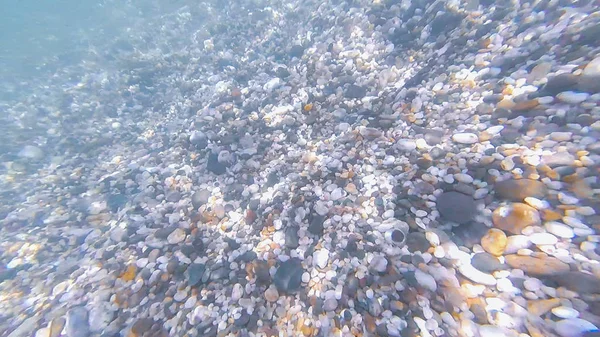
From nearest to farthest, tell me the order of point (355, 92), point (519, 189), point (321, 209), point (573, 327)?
1. point (573, 327)
2. point (519, 189)
3. point (321, 209)
4. point (355, 92)

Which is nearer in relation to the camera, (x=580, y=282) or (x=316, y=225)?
(x=580, y=282)

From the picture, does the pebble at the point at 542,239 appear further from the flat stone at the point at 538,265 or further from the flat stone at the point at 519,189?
the flat stone at the point at 519,189

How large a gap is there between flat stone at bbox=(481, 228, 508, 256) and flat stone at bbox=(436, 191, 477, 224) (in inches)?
8.6

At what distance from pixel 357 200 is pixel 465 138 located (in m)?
1.47

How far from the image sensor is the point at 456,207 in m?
2.89

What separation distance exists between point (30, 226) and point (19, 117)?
6.76 meters

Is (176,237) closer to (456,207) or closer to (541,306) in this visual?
(456,207)

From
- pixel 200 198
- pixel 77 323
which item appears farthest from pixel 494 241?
pixel 77 323

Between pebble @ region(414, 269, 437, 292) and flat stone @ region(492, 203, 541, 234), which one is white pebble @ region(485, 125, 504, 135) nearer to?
flat stone @ region(492, 203, 541, 234)

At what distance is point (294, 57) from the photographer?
7383mm

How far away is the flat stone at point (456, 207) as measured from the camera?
282 cm

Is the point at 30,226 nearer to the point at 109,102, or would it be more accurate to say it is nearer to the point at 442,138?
the point at 109,102

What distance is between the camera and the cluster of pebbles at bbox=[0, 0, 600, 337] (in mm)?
2469

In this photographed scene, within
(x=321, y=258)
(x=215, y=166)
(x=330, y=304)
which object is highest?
(x=215, y=166)
